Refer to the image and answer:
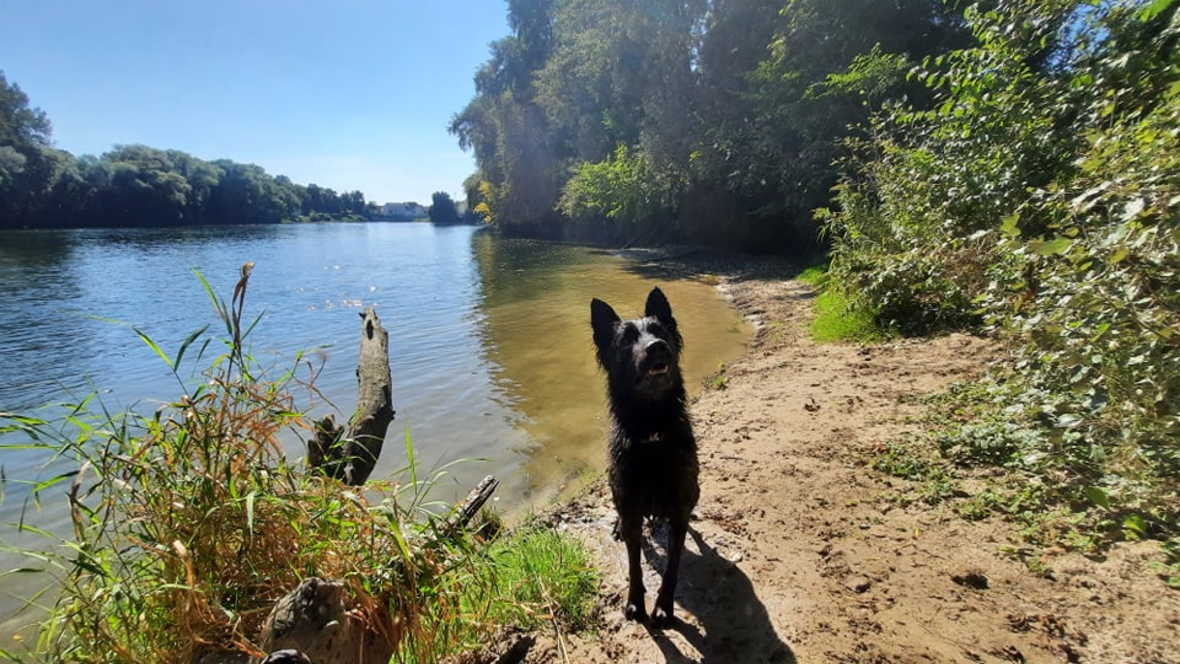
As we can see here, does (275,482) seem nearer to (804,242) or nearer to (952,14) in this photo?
(952,14)

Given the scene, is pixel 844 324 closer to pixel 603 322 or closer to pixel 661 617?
pixel 603 322

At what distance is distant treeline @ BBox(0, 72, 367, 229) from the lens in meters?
62.6

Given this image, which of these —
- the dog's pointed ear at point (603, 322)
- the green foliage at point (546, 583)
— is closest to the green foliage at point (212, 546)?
the green foliage at point (546, 583)

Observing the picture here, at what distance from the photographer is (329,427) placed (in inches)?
136

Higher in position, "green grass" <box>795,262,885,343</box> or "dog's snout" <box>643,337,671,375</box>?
A: "dog's snout" <box>643,337,671,375</box>

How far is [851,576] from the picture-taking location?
3.10m

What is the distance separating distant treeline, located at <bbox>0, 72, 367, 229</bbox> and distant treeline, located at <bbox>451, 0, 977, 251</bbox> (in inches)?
2676

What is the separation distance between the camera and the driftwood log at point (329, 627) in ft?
5.26

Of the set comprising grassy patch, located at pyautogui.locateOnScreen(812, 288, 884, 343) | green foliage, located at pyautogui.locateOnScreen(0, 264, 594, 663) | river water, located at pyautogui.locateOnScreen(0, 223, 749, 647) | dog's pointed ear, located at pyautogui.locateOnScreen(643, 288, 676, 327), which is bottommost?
river water, located at pyautogui.locateOnScreen(0, 223, 749, 647)

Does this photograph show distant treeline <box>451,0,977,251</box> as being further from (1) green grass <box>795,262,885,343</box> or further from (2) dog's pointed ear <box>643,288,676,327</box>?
(2) dog's pointed ear <box>643,288,676,327</box>

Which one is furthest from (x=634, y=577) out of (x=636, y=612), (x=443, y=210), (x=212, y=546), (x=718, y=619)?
(x=443, y=210)

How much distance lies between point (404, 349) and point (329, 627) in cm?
1049

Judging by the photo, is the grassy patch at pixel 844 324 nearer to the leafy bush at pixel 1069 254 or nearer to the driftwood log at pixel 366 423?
the leafy bush at pixel 1069 254

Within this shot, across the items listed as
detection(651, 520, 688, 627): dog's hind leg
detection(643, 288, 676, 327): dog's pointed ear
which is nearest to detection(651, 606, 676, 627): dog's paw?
detection(651, 520, 688, 627): dog's hind leg
